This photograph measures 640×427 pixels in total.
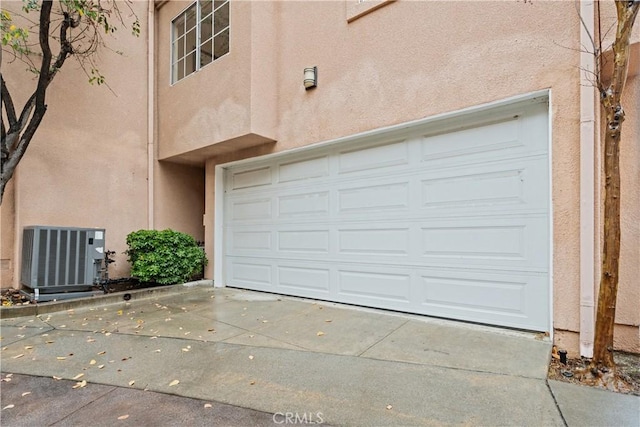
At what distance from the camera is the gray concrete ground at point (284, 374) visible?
7.23 feet

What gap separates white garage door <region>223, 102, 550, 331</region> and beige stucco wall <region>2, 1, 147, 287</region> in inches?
111

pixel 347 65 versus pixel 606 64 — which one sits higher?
pixel 347 65

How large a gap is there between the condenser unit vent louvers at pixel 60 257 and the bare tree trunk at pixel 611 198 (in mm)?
6360

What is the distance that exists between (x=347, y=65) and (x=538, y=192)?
116 inches

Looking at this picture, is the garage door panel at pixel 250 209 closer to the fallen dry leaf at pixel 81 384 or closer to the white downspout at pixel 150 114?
the white downspout at pixel 150 114

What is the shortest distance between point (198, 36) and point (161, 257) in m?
4.25

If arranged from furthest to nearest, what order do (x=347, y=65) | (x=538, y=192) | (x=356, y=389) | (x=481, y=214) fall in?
(x=347, y=65), (x=481, y=214), (x=538, y=192), (x=356, y=389)

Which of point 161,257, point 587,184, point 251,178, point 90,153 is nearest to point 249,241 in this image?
point 251,178

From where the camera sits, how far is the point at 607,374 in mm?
2680

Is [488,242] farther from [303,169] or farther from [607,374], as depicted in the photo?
[303,169]

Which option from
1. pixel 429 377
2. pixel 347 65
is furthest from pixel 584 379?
pixel 347 65

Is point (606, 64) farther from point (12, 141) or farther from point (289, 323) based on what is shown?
point (12, 141)

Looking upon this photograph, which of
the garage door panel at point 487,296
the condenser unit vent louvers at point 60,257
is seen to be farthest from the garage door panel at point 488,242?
the condenser unit vent louvers at point 60,257

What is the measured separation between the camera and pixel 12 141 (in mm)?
4836
